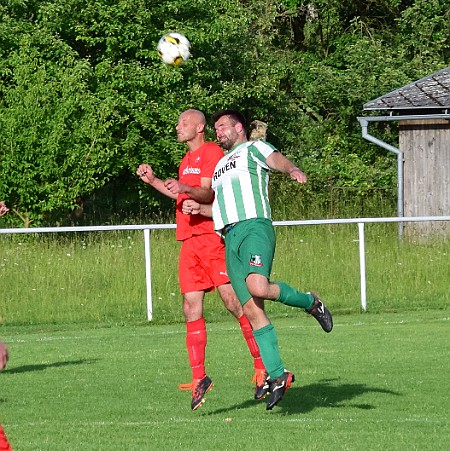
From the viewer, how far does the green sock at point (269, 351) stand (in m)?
8.96

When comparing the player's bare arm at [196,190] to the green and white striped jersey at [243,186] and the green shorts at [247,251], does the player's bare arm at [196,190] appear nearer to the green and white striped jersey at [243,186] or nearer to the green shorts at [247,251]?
the green and white striped jersey at [243,186]

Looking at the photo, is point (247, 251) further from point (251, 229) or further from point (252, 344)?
point (252, 344)

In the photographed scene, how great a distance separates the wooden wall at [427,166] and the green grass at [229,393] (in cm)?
1099

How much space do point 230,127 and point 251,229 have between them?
877 mm

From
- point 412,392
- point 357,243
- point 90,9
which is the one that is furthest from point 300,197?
point 412,392

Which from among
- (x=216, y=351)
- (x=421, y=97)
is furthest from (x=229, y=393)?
(x=421, y=97)

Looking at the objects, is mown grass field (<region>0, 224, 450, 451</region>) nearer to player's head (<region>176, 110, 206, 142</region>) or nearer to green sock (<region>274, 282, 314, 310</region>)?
green sock (<region>274, 282, 314, 310</region>)

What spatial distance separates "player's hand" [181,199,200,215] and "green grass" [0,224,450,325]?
28.4ft

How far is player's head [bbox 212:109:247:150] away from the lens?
9633 millimetres

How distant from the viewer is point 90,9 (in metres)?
30.5

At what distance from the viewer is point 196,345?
32.9 feet

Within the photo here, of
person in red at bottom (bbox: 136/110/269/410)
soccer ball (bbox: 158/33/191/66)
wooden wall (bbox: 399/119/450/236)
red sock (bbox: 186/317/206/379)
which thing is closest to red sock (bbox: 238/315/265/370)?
person in red at bottom (bbox: 136/110/269/410)

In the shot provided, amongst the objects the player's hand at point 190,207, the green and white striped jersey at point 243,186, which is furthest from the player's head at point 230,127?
the player's hand at point 190,207

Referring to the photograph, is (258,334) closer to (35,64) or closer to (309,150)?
(35,64)
